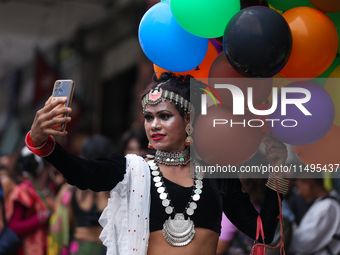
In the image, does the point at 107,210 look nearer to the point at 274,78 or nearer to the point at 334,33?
the point at 274,78

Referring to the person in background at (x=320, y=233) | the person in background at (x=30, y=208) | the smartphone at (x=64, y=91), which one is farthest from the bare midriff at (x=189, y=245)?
the person in background at (x=30, y=208)

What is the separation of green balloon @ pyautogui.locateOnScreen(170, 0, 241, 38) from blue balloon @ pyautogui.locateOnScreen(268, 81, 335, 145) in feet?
1.65

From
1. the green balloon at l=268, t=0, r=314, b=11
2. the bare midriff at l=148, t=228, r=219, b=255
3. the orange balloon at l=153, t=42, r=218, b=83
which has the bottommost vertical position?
the bare midriff at l=148, t=228, r=219, b=255

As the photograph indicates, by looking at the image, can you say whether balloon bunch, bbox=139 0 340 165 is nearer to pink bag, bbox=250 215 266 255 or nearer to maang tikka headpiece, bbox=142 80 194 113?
maang tikka headpiece, bbox=142 80 194 113

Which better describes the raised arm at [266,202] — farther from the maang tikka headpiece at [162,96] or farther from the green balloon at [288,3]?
the green balloon at [288,3]

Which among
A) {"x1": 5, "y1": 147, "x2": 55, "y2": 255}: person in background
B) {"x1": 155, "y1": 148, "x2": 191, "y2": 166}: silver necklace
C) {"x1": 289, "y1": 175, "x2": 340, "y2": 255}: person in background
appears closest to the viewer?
{"x1": 155, "y1": 148, "x2": 191, "y2": 166}: silver necklace

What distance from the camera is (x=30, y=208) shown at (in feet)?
16.8

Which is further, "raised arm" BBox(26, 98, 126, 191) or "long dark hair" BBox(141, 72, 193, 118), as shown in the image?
"long dark hair" BBox(141, 72, 193, 118)

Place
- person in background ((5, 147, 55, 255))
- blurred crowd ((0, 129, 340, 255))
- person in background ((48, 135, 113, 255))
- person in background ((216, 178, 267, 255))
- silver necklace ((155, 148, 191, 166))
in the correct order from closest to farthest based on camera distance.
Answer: silver necklace ((155, 148, 191, 166))
person in background ((216, 178, 267, 255))
blurred crowd ((0, 129, 340, 255))
person in background ((48, 135, 113, 255))
person in background ((5, 147, 55, 255))

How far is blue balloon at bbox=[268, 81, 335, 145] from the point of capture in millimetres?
2338

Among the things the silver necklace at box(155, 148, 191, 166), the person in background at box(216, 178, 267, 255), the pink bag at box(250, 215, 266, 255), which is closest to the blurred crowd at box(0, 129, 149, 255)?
the person in background at box(216, 178, 267, 255)

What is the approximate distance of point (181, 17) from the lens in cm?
234

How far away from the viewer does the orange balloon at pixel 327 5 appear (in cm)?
229

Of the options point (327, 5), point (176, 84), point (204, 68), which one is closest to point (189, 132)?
point (176, 84)
